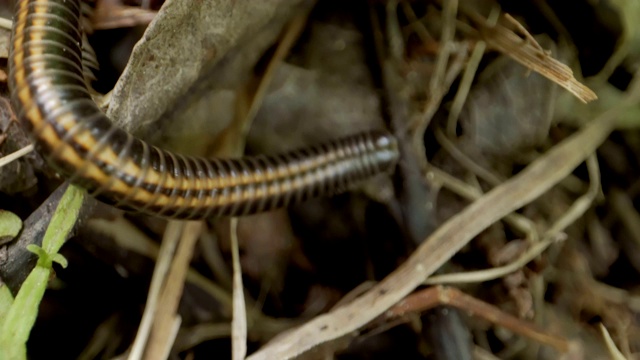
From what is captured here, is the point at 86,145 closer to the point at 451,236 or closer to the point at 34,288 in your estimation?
the point at 34,288

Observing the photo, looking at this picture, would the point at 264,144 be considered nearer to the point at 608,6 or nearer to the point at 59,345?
the point at 59,345

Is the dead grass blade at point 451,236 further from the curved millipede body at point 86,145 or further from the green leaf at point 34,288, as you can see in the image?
the green leaf at point 34,288

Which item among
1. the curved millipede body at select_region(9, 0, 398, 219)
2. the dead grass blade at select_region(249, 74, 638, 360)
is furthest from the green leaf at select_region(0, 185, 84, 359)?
the dead grass blade at select_region(249, 74, 638, 360)

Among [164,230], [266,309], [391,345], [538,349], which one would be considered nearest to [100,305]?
[164,230]

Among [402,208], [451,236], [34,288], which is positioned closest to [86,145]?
[34,288]

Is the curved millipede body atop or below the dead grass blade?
atop

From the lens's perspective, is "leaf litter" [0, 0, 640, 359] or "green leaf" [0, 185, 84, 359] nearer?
"green leaf" [0, 185, 84, 359]

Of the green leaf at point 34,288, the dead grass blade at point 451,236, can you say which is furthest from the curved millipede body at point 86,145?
the dead grass blade at point 451,236

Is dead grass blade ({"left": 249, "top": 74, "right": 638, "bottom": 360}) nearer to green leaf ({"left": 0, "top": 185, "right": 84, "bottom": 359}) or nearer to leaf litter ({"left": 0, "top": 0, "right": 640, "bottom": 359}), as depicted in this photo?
leaf litter ({"left": 0, "top": 0, "right": 640, "bottom": 359})
